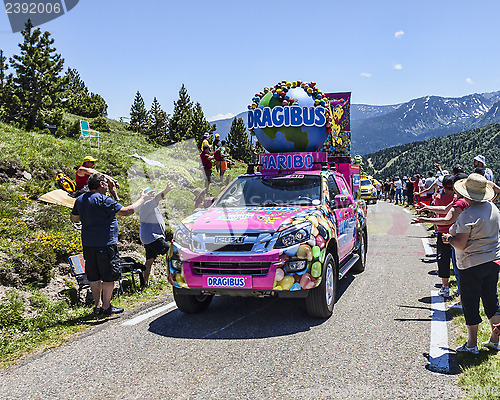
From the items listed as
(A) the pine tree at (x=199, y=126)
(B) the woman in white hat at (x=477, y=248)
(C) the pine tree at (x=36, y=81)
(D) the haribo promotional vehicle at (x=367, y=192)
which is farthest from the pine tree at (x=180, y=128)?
(B) the woman in white hat at (x=477, y=248)

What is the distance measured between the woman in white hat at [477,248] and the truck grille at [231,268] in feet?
6.94

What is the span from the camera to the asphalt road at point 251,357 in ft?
12.6

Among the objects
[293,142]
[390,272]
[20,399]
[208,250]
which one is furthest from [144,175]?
[20,399]

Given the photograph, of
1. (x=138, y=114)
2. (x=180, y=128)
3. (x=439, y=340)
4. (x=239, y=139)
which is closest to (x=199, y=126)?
(x=180, y=128)

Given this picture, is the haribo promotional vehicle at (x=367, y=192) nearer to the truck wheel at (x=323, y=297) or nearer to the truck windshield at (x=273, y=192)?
the truck windshield at (x=273, y=192)

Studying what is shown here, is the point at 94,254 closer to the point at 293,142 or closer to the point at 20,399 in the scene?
the point at 20,399

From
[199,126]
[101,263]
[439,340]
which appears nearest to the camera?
[439,340]

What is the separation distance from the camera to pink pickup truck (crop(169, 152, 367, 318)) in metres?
5.34

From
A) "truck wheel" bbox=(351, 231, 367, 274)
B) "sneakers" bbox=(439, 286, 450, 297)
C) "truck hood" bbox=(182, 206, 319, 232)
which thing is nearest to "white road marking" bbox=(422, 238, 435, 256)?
"truck wheel" bbox=(351, 231, 367, 274)

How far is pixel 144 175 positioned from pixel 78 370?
14550 millimetres

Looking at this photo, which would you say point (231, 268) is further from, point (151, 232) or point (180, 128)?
point (180, 128)

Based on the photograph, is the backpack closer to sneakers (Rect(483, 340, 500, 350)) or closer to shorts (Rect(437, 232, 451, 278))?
shorts (Rect(437, 232, 451, 278))

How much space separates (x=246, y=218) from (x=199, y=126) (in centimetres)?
6332

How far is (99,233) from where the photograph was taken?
6.09 meters
